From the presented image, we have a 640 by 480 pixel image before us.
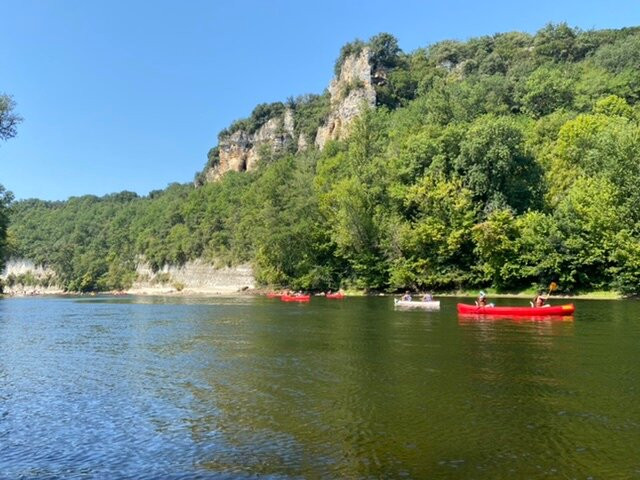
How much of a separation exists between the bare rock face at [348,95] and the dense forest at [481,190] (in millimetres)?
4405

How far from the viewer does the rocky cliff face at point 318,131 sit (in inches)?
5226

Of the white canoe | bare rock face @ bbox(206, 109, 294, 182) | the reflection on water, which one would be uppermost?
bare rock face @ bbox(206, 109, 294, 182)

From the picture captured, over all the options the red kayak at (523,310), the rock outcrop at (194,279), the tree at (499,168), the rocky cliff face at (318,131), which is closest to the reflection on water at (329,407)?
the red kayak at (523,310)

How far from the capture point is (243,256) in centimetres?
11819

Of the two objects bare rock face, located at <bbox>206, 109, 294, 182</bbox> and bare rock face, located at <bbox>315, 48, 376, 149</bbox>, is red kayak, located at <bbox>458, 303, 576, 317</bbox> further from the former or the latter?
bare rock face, located at <bbox>206, 109, 294, 182</bbox>

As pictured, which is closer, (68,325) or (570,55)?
(68,325)

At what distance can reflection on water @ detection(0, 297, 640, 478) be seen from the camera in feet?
35.5

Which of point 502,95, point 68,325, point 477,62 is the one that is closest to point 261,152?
point 477,62

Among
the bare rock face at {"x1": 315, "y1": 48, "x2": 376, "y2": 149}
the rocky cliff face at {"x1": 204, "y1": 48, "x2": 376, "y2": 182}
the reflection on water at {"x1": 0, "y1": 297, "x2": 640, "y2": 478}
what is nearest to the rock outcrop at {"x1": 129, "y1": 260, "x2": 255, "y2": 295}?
the rocky cliff face at {"x1": 204, "y1": 48, "x2": 376, "y2": 182}

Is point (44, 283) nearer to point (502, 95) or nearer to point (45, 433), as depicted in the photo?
point (502, 95)

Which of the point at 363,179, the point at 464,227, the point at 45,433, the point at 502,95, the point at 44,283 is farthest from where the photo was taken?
the point at 44,283

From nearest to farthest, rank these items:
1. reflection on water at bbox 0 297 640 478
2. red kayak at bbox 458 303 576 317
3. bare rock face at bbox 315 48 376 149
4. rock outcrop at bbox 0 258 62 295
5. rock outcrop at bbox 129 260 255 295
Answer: reflection on water at bbox 0 297 640 478, red kayak at bbox 458 303 576 317, rock outcrop at bbox 129 260 255 295, bare rock face at bbox 315 48 376 149, rock outcrop at bbox 0 258 62 295

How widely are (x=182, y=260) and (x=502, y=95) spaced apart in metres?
90.3

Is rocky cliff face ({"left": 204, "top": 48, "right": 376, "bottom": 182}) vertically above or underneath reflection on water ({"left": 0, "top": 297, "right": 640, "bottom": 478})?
above
